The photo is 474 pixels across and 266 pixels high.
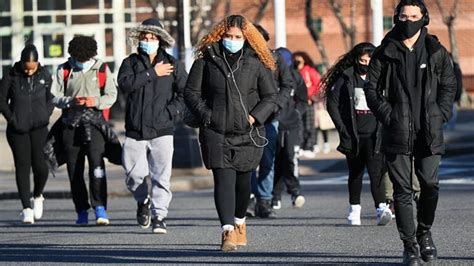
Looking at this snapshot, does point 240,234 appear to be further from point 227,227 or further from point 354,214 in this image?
point 354,214

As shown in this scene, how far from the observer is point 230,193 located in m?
11.7

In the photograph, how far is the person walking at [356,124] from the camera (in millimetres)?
14008

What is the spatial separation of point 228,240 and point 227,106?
103 cm

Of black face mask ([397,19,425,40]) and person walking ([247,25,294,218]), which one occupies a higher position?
black face mask ([397,19,425,40])

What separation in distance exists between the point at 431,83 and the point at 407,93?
0.18 meters

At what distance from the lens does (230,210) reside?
11625mm

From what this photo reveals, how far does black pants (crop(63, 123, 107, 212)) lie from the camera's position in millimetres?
14883

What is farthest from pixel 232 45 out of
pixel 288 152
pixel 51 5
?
pixel 51 5

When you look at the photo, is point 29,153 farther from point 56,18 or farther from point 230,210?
point 56,18

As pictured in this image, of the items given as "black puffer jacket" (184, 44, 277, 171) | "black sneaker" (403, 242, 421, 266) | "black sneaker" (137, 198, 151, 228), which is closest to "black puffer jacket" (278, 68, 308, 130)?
"black sneaker" (137, 198, 151, 228)

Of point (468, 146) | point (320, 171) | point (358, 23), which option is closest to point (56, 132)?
point (320, 171)

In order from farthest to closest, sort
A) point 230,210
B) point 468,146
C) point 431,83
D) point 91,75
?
point 468,146
point 91,75
point 230,210
point 431,83

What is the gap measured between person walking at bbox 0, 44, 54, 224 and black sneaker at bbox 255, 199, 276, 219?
2317 millimetres

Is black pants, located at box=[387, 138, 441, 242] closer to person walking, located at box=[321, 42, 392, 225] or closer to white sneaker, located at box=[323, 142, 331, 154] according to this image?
person walking, located at box=[321, 42, 392, 225]
